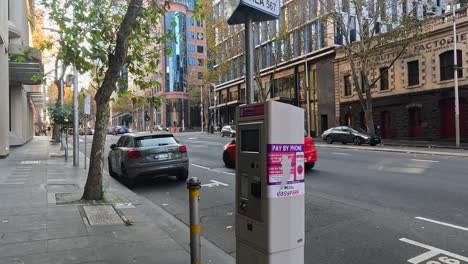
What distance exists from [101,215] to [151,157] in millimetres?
4666

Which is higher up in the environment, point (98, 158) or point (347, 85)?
point (347, 85)

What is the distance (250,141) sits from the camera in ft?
13.5

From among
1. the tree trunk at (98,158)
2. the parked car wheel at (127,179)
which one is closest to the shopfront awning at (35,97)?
the parked car wheel at (127,179)

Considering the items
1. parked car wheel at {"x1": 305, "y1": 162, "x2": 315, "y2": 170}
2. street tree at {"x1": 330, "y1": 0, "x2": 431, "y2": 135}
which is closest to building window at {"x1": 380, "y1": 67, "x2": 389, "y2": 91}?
street tree at {"x1": 330, "y1": 0, "x2": 431, "y2": 135}

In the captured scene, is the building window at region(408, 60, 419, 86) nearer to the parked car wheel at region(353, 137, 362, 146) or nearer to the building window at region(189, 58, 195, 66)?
the parked car wheel at region(353, 137, 362, 146)

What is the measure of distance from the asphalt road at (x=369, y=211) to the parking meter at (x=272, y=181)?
5.67 feet

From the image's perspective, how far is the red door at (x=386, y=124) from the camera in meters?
35.1

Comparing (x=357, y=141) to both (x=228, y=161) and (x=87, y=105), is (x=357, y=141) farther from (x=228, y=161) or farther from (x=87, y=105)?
(x=87, y=105)

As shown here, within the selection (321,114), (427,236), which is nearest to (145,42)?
(427,236)

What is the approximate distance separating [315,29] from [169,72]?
54987 mm

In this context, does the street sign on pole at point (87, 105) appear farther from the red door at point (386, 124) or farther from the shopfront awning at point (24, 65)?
the red door at point (386, 124)

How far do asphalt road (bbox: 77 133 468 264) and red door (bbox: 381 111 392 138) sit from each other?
2073 cm

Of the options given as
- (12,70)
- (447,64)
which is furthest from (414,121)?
(12,70)

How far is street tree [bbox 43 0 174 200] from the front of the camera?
29.1ft
